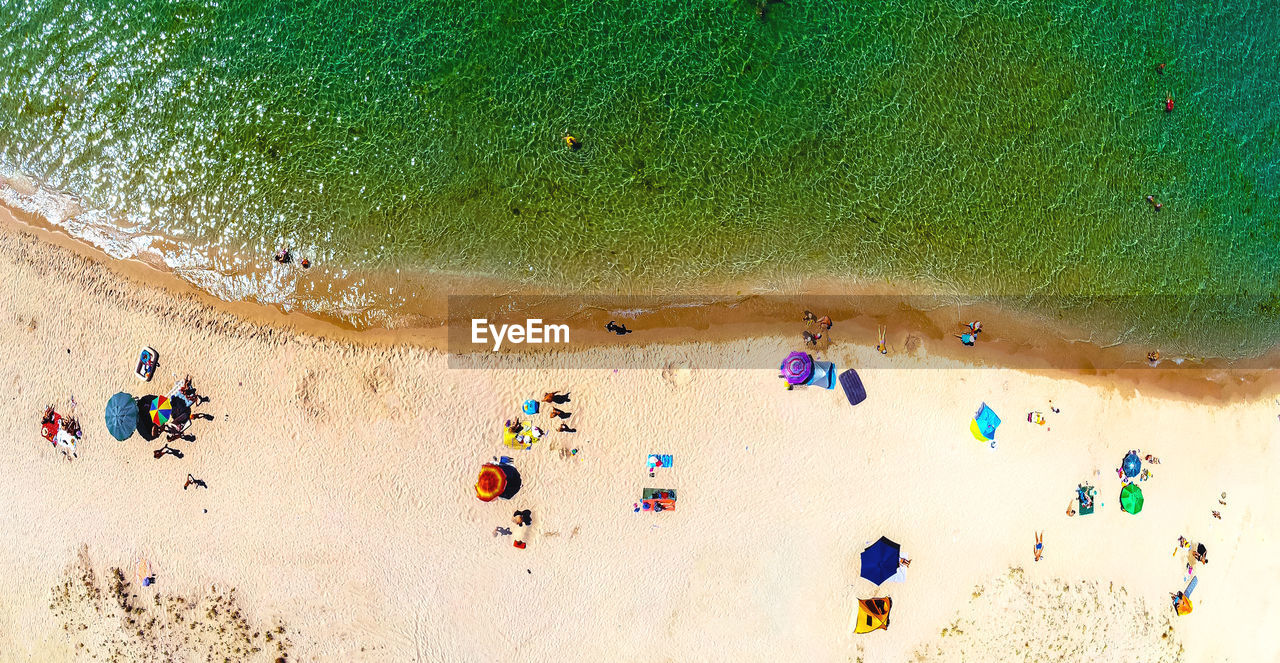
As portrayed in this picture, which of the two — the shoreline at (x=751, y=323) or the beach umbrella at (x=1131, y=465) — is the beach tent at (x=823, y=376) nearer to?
the shoreline at (x=751, y=323)

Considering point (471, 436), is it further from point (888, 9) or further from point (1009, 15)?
point (1009, 15)

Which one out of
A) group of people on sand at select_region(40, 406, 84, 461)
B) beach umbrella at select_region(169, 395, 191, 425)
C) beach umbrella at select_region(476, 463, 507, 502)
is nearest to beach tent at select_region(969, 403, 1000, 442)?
beach umbrella at select_region(476, 463, 507, 502)

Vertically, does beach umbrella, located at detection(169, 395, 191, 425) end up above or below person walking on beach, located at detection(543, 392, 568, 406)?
below

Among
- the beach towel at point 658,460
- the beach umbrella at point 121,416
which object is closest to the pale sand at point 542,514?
the beach towel at point 658,460

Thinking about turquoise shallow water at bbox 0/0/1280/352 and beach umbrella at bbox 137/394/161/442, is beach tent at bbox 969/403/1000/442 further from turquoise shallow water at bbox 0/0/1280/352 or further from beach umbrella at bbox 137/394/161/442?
beach umbrella at bbox 137/394/161/442

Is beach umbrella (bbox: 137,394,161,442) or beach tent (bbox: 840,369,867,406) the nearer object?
beach umbrella (bbox: 137,394,161,442)

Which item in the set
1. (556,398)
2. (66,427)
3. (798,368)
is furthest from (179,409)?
(798,368)

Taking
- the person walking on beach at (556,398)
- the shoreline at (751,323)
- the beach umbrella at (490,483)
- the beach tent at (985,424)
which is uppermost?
the shoreline at (751,323)
